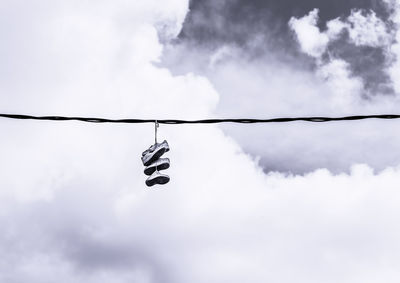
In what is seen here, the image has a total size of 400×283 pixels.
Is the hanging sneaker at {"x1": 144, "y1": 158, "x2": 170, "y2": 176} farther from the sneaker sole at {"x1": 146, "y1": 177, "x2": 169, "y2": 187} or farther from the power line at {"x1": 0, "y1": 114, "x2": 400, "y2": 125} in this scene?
the power line at {"x1": 0, "y1": 114, "x2": 400, "y2": 125}

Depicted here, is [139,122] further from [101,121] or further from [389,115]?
[389,115]

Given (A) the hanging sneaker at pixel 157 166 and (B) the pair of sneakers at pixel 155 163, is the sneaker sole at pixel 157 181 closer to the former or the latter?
(B) the pair of sneakers at pixel 155 163

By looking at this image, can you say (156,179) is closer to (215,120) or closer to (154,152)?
(154,152)

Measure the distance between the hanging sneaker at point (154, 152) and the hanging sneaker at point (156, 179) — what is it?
180mm

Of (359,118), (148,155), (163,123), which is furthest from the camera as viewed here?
(148,155)

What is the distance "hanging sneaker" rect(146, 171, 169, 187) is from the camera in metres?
7.20

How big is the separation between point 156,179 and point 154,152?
408 mm

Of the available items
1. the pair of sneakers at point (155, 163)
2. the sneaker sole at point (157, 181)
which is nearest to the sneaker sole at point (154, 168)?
the pair of sneakers at point (155, 163)

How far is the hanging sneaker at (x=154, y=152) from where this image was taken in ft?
23.0

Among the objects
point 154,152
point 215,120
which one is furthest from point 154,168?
point 215,120

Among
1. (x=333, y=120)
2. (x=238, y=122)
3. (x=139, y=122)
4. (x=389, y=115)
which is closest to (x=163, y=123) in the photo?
(x=139, y=122)

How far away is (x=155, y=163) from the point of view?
23.6ft

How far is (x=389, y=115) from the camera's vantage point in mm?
5754

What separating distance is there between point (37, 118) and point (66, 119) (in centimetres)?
29
